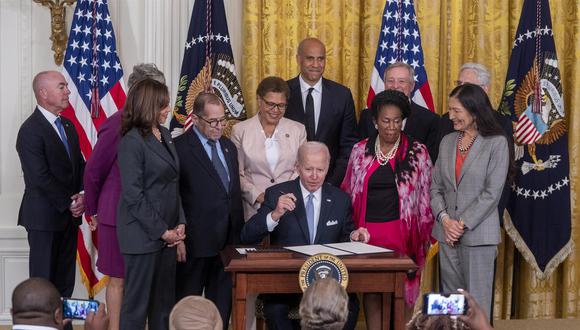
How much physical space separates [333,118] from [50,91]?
69.9 inches

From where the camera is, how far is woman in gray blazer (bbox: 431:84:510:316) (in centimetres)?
493

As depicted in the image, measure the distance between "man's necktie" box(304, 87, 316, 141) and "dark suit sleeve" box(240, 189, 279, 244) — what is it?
1.01 meters

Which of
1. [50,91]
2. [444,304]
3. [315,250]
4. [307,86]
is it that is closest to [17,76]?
[50,91]

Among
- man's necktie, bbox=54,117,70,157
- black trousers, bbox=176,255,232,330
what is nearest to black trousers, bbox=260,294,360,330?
black trousers, bbox=176,255,232,330

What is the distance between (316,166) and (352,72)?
1.89m

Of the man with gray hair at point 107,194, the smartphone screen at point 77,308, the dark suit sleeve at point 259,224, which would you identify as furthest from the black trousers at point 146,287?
the smartphone screen at point 77,308

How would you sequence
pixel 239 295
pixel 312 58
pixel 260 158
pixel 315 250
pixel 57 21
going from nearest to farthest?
pixel 239 295 → pixel 315 250 → pixel 260 158 → pixel 312 58 → pixel 57 21

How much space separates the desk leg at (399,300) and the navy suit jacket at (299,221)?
0.57 meters

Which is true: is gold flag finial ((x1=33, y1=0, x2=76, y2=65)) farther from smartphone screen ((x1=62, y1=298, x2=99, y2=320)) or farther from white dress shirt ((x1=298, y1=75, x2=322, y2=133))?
smartphone screen ((x1=62, y1=298, x2=99, y2=320))

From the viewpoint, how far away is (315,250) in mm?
4465

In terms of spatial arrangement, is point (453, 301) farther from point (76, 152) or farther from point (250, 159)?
point (76, 152)

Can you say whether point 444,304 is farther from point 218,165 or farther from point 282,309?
point 218,165

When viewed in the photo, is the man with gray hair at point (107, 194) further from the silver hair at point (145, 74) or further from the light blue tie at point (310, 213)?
the light blue tie at point (310, 213)

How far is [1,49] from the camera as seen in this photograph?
6270 millimetres
